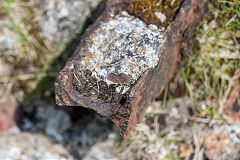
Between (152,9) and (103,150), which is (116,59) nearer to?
(152,9)

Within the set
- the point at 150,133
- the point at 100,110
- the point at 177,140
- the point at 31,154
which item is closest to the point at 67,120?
the point at 31,154

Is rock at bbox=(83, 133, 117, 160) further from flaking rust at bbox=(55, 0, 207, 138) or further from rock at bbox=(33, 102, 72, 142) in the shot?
flaking rust at bbox=(55, 0, 207, 138)

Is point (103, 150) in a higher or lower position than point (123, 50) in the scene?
lower

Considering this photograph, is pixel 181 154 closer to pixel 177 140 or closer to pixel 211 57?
pixel 177 140

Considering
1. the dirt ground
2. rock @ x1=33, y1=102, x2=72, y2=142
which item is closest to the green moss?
the dirt ground

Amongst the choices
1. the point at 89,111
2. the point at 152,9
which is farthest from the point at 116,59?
the point at 89,111

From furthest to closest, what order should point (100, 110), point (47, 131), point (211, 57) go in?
point (47, 131) → point (211, 57) → point (100, 110)

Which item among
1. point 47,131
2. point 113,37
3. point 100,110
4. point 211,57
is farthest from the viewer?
point 47,131
